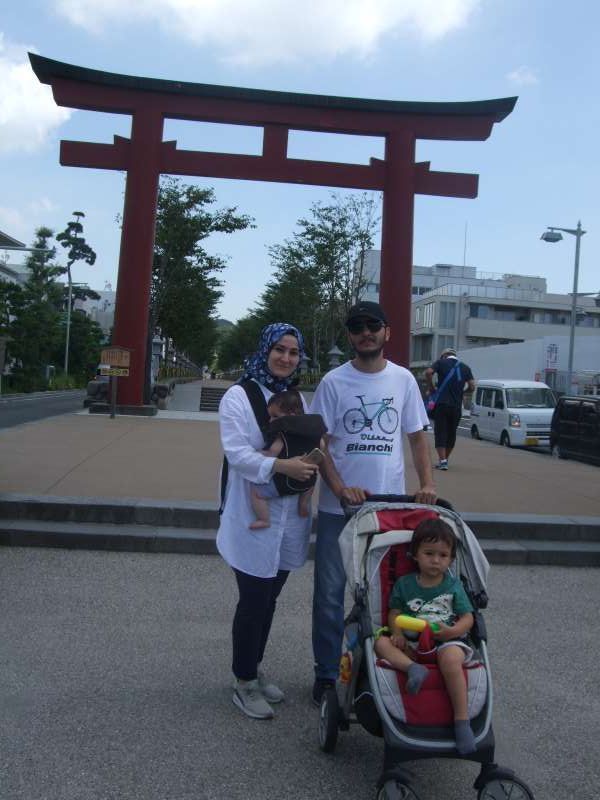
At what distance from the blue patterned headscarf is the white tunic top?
2.0 inches

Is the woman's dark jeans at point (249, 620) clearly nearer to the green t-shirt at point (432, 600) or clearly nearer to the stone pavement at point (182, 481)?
the green t-shirt at point (432, 600)

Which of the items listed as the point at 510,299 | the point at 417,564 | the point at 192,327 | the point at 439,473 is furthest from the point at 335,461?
the point at 510,299

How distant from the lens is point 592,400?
1692 cm

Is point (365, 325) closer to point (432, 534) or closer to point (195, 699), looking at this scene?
point (432, 534)

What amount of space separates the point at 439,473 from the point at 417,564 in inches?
313

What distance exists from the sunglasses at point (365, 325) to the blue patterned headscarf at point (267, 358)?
0.25m

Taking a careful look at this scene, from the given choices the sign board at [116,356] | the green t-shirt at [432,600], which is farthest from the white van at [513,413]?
the green t-shirt at [432,600]

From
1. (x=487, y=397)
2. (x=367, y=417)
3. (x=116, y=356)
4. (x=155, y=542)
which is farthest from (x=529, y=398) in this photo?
(x=367, y=417)

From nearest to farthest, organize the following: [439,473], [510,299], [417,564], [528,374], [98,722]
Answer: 1. [417,564]
2. [98,722]
3. [439,473]
4. [528,374]
5. [510,299]

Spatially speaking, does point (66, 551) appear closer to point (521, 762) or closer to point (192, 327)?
point (521, 762)

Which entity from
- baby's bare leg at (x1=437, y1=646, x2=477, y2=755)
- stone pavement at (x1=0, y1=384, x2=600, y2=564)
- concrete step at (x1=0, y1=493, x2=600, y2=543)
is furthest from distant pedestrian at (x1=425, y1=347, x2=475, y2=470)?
baby's bare leg at (x1=437, y1=646, x2=477, y2=755)

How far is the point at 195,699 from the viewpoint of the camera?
149 inches

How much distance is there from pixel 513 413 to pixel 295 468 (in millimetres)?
17350

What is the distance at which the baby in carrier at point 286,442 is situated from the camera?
3314 millimetres
